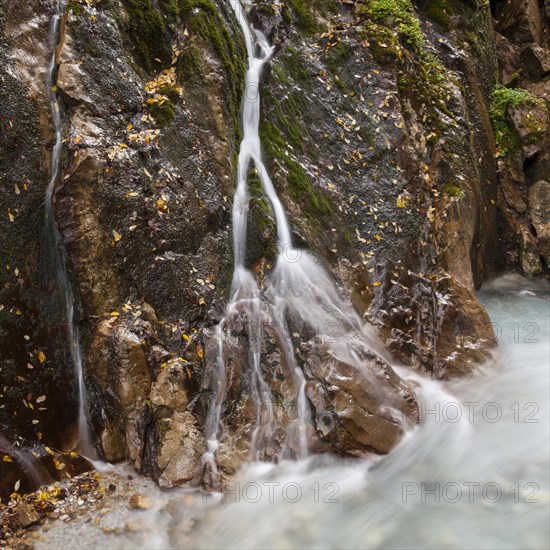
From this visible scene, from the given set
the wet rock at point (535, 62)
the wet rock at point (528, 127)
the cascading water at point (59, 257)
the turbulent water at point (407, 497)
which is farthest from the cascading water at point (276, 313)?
the wet rock at point (535, 62)

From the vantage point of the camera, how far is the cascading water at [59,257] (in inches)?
191

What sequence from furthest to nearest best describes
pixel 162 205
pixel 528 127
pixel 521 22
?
pixel 521 22 < pixel 528 127 < pixel 162 205

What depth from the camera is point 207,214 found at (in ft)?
18.2

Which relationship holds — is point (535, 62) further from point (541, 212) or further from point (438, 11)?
point (541, 212)

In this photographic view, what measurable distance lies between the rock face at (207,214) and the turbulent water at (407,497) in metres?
0.25

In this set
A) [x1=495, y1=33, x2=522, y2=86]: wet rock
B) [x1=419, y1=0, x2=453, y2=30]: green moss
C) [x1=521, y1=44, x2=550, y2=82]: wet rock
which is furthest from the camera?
[x1=521, y1=44, x2=550, y2=82]: wet rock

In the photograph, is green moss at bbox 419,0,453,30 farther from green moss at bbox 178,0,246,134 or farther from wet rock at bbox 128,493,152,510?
wet rock at bbox 128,493,152,510

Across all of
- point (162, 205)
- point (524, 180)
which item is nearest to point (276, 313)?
point (162, 205)

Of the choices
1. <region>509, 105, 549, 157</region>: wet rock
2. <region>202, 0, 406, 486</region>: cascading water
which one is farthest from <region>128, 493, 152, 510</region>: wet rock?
<region>509, 105, 549, 157</region>: wet rock

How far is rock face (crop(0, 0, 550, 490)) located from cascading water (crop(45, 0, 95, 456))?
0.07m

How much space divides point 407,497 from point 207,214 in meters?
3.37

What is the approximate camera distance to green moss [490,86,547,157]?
914 centimetres

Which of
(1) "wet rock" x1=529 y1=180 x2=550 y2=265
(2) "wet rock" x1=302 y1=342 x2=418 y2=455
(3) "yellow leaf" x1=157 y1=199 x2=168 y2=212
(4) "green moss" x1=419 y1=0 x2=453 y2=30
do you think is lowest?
(2) "wet rock" x1=302 y1=342 x2=418 y2=455

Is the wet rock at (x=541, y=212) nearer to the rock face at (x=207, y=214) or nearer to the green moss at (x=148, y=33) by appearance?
the rock face at (x=207, y=214)
